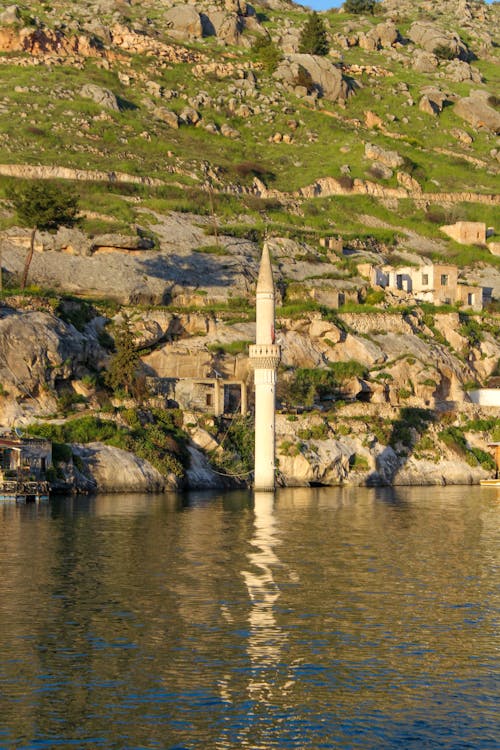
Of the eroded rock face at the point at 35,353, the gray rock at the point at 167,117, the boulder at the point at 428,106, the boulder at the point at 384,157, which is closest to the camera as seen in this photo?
the eroded rock face at the point at 35,353

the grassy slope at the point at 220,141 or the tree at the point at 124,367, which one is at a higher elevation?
the grassy slope at the point at 220,141

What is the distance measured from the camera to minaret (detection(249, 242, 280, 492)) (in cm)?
7406

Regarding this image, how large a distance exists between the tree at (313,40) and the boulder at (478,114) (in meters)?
23.8

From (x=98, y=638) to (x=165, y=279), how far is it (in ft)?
249

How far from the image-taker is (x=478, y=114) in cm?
17412

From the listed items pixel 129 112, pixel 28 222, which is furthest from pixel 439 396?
pixel 129 112

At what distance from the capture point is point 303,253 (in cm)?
11838

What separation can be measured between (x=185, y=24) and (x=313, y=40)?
764 inches

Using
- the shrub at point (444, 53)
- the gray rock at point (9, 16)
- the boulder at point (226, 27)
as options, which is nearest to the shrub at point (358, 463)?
the gray rock at point (9, 16)

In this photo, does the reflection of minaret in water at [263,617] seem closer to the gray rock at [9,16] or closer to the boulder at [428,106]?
the gray rock at [9,16]

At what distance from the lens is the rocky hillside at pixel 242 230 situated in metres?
83.4

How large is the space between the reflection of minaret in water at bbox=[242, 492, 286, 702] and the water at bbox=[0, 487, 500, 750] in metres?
0.08

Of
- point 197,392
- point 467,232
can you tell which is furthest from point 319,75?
point 197,392

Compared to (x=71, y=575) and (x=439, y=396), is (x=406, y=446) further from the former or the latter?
(x=71, y=575)
